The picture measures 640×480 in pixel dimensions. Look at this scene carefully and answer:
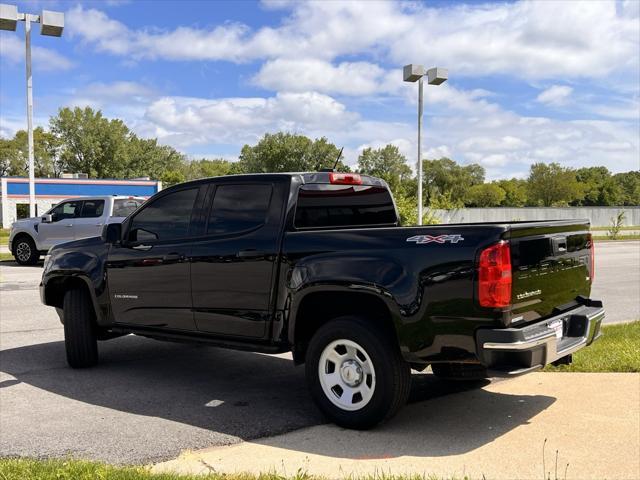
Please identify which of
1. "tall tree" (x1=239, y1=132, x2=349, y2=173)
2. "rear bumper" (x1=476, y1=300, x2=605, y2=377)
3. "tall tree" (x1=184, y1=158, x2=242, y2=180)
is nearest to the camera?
"rear bumper" (x1=476, y1=300, x2=605, y2=377)

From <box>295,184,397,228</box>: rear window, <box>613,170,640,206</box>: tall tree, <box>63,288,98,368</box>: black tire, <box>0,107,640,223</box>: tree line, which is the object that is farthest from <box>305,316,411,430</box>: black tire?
<box>613,170,640,206</box>: tall tree

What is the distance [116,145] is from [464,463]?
279ft

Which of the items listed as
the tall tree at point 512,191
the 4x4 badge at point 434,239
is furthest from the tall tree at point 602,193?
the 4x4 badge at point 434,239

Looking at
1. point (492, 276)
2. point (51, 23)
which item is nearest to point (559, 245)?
point (492, 276)

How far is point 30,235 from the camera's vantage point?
1912 centimetres

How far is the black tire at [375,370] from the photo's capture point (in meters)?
4.60

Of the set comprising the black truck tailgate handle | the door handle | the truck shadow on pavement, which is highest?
the black truck tailgate handle

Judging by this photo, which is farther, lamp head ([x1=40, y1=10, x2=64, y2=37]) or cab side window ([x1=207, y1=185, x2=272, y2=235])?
lamp head ([x1=40, y1=10, x2=64, y2=37])

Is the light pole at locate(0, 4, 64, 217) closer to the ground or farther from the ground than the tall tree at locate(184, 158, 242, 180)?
closer to the ground

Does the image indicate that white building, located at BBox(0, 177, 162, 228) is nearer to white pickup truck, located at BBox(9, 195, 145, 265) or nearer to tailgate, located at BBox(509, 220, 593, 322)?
white pickup truck, located at BBox(9, 195, 145, 265)

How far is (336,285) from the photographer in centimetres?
480

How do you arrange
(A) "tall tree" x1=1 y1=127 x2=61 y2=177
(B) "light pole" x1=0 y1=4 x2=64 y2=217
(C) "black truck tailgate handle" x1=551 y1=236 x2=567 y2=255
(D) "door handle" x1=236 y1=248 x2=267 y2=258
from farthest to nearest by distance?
(A) "tall tree" x1=1 y1=127 x2=61 y2=177 → (B) "light pole" x1=0 y1=4 x2=64 y2=217 → (D) "door handle" x1=236 y1=248 x2=267 y2=258 → (C) "black truck tailgate handle" x1=551 y1=236 x2=567 y2=255

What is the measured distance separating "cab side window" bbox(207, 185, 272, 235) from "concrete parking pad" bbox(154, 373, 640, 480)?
1.78m

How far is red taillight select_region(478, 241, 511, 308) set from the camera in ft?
13.9
